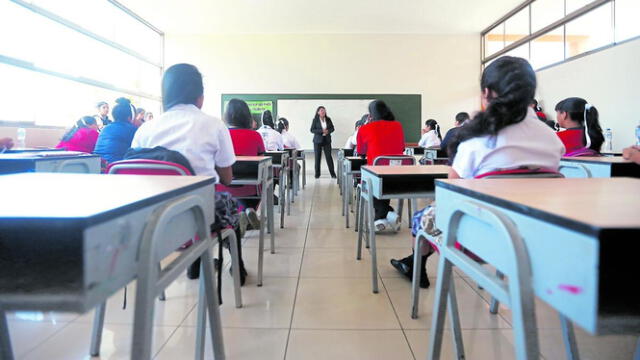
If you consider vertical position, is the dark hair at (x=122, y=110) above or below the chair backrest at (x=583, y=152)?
above

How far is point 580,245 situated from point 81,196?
34.0 inches

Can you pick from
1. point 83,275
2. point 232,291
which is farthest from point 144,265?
point 232,291

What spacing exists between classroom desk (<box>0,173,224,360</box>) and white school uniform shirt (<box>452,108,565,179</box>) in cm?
94

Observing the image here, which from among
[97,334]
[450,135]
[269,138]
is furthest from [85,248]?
[269,138]

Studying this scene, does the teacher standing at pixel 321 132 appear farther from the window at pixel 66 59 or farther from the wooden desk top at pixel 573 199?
the wooden desk top at pixel 573 199

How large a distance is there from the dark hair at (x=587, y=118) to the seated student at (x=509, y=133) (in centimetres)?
174

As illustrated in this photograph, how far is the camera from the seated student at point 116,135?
11.0 ft

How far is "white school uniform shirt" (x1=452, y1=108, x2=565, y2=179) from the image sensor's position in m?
1.25

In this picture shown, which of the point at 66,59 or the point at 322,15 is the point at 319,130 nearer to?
the point at 322,15

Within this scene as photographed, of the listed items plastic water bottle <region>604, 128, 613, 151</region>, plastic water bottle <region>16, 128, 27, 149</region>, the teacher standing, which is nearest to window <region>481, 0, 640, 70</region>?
plastic water bottle <region>604, 128, 613, 151</region>

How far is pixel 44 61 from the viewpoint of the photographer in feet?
17.0

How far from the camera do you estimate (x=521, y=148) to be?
1.25 metres

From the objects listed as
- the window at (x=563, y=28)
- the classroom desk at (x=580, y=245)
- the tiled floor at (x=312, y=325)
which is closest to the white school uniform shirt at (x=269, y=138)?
the tiled floor at (x=312, y=325)

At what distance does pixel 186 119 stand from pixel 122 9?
6.71 m
